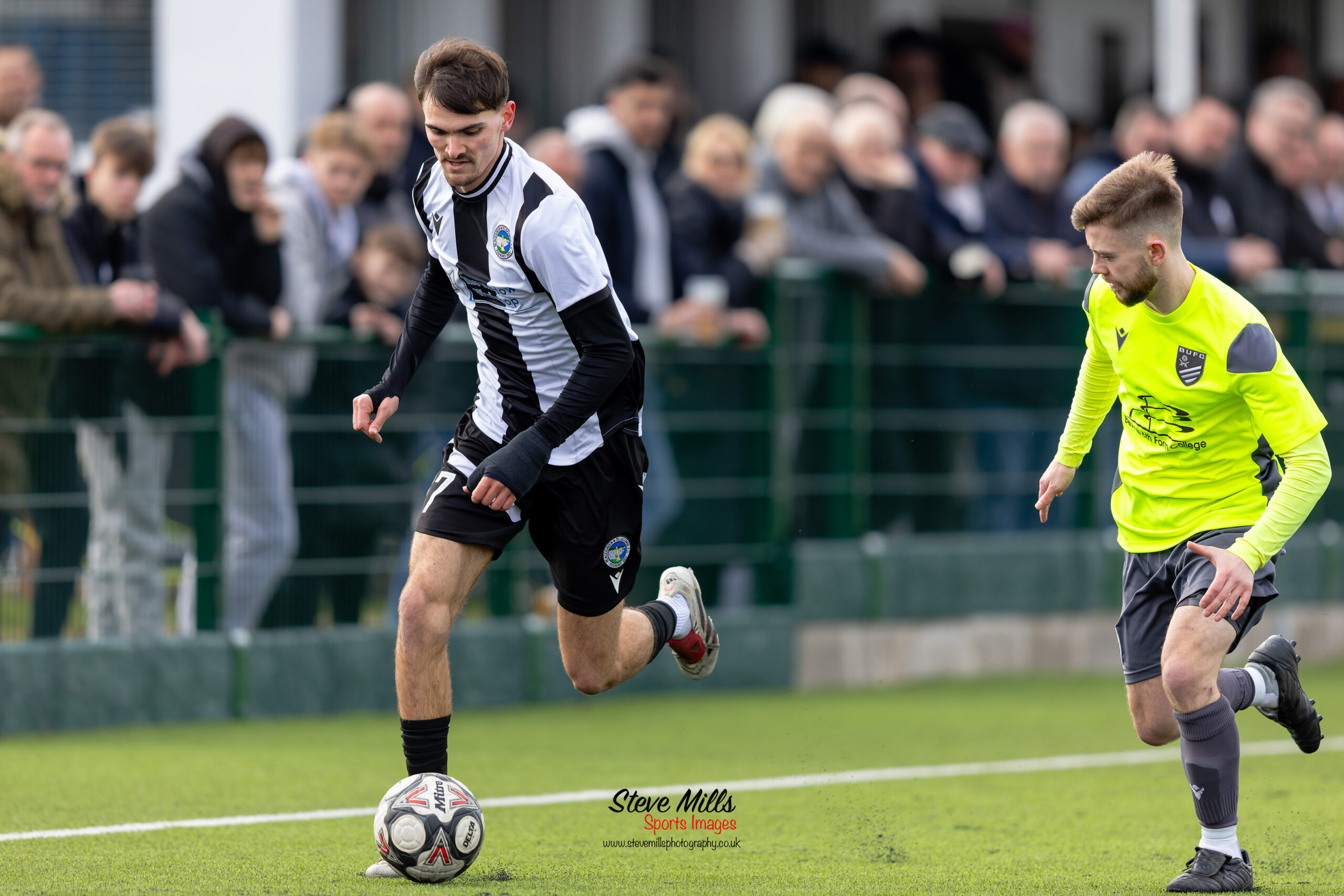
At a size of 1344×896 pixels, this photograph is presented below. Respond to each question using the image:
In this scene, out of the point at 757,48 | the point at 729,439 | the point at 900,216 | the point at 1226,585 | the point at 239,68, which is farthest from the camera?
the point at 757,48

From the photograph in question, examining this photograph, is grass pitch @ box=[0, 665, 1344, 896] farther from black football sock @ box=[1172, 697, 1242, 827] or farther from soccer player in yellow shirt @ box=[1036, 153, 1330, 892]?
soccer player in yellow shirt @ box=[1036, 153, 1330, 892]

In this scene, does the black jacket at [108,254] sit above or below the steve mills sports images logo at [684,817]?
above

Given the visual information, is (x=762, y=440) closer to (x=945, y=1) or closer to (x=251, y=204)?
(x=251, y=204)

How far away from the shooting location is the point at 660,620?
287 inches

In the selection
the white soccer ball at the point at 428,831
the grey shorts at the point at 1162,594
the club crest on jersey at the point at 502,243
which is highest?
the club crest on jersey at the point at 502,243

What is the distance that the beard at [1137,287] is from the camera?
5902 millimetres

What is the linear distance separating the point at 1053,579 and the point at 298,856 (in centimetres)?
730

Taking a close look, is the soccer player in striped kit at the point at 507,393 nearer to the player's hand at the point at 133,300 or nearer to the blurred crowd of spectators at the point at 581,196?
the player's hand at the point at 133,300

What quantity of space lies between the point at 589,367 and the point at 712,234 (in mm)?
5077

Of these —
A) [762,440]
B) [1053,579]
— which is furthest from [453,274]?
[1053,579]

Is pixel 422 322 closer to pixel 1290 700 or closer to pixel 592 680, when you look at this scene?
pixel 592 680

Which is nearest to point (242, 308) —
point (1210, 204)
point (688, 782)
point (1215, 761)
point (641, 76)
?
point (641, 76)

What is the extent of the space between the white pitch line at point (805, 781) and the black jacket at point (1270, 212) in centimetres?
525

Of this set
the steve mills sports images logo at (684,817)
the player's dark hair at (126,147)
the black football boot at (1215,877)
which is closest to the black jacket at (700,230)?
the player's dark hair at (126,147)
